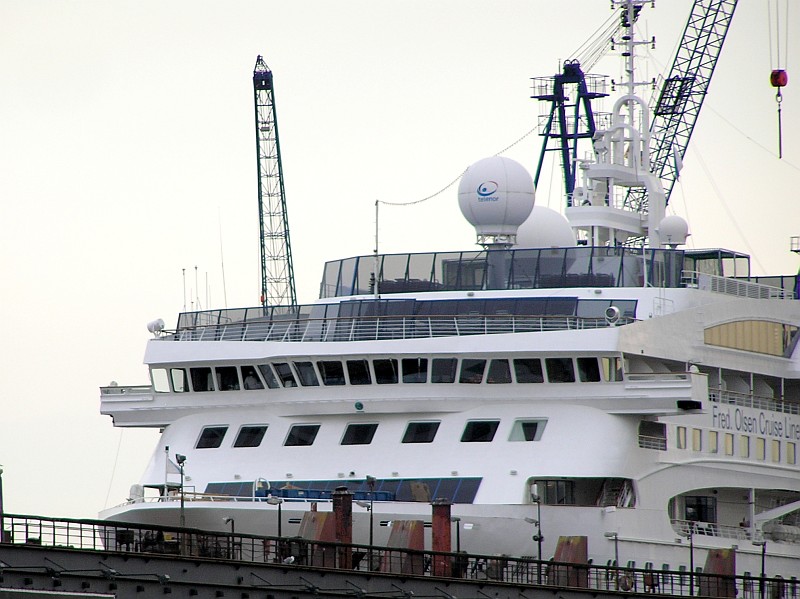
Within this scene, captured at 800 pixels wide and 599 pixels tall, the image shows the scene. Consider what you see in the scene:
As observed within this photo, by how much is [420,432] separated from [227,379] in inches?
260

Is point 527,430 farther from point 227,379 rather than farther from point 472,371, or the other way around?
point 227,379

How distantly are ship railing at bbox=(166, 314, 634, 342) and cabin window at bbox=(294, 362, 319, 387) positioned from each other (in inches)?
48.4

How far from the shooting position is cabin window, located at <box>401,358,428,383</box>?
55.4 metres

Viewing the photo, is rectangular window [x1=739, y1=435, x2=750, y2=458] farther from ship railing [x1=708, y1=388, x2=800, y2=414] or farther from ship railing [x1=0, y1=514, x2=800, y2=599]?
ship railing [x1=0, y1=514, x2=800, y2=599]

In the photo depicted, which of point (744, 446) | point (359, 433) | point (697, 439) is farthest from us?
point (744, 446)

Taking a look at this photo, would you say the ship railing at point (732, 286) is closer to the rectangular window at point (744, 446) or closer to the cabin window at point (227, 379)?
the rectangular window at point (744, 446)

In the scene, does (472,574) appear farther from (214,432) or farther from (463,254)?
(463,254)

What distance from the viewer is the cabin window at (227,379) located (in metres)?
57.5

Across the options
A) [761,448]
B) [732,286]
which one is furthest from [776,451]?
[732,286]

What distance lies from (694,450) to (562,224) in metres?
12.6

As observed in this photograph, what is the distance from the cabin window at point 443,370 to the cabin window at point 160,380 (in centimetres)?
904

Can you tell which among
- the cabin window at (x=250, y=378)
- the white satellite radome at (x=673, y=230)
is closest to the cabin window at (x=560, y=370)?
the cabin window at (x=250, y=378)

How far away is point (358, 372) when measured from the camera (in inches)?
2197

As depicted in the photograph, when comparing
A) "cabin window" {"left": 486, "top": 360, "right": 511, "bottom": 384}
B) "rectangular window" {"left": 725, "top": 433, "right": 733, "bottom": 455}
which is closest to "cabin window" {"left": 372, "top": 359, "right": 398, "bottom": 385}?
"cabin window" {"left": 486, "top": 360, "right": 511, "bottom": 384}
